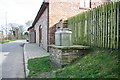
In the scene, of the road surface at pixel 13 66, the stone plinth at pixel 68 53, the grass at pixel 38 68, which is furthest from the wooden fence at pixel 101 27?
the road surface at pixel 13 66

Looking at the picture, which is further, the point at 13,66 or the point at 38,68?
the point at 13,66

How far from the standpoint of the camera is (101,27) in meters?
6.27

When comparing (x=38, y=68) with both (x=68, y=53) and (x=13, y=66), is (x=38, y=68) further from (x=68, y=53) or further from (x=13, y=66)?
(x=13, y=66)

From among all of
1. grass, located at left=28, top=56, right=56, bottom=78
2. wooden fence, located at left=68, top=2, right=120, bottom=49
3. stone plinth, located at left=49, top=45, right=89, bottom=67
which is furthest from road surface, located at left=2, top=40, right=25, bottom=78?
wooden fence, located at left=68, top=2, right=120, bottom=49

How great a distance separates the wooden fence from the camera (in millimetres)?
5363

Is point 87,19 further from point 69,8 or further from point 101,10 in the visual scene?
point 69,8

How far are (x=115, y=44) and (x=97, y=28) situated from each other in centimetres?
142

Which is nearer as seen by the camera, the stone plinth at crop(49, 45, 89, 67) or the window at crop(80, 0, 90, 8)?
the stone plinth at crop(49, 45, 89, 67)

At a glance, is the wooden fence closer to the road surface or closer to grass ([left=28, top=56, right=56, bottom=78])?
grass ([left=28, top=56, right=56, bottom=78])

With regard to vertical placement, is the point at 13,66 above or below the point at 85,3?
below

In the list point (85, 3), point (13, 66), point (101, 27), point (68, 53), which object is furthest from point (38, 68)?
point (85, 3)

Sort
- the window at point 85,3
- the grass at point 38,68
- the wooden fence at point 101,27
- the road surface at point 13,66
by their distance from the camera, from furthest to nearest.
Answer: the window at point 85,3 → the road surface at point 13,66 → the grass at point 38,68 → the wooden fence at point 101,27

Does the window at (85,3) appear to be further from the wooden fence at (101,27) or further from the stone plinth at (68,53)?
the stone plinth at (68,53)

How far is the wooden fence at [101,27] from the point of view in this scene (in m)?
5.36
